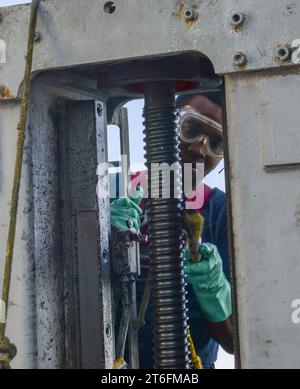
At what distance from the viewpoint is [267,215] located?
1260mm

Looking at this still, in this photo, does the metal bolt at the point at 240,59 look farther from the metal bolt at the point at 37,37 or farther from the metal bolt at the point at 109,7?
the metal bolt at the point at 37,37

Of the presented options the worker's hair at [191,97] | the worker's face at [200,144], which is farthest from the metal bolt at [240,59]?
the worker's face at [200,144]

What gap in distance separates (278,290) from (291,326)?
6 cm

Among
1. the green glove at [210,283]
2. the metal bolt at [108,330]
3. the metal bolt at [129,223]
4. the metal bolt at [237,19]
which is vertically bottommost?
the metal bolt at [108,330]

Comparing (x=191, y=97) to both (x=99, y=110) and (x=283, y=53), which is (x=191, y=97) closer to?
(x=99, y=110)

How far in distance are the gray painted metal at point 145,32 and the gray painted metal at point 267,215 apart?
2.3 inches

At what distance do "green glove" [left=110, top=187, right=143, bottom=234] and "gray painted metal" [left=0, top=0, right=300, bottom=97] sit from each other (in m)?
0.45

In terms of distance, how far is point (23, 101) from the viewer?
137 cm

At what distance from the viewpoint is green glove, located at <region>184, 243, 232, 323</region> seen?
2312mm

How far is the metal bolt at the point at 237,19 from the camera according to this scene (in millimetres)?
1286

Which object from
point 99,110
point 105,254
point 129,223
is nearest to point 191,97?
point 129,223

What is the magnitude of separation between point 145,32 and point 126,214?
2.24 feet
